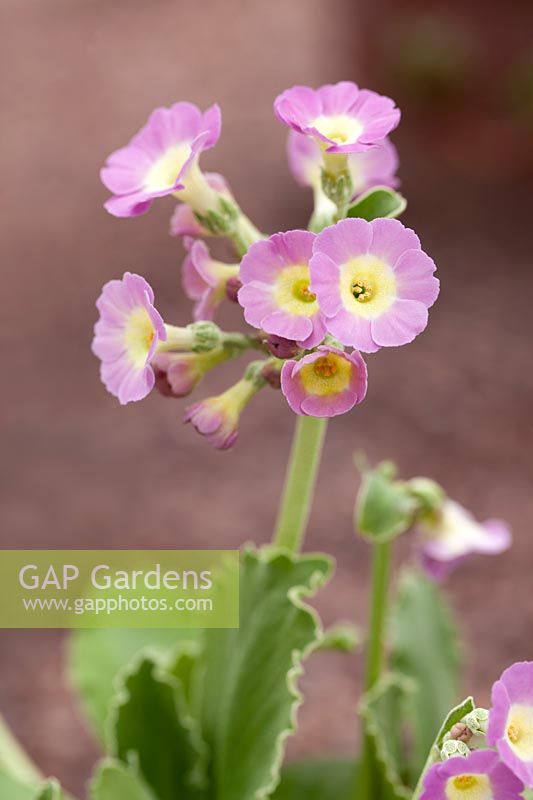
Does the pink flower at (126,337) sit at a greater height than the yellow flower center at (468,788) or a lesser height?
greater

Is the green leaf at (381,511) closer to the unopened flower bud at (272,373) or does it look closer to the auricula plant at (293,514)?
the auricula plant at (293,514)

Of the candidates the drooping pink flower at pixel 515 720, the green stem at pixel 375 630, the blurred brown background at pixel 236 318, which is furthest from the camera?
the blurred brown background at pixel 236 318

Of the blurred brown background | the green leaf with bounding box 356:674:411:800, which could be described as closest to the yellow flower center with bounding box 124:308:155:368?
the green leaf with bounding box 356:674:411:800

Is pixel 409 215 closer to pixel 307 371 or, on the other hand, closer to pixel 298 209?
pixel 298 209

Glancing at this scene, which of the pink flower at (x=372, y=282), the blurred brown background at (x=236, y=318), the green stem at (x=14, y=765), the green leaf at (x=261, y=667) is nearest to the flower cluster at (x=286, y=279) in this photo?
the pink flower at (x=372, y=282)

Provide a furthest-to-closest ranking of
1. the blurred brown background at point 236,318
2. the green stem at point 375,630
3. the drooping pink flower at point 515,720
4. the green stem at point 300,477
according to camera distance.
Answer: the blurred brown background at point 236,318 < the green stem at point 375,630 < the green stem at point 300,477 < the drooping pink flower at point 515,720

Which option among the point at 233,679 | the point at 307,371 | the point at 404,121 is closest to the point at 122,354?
the point at 307,371
